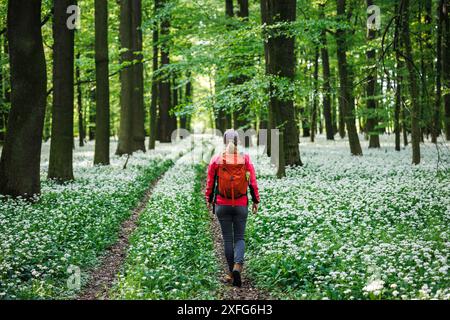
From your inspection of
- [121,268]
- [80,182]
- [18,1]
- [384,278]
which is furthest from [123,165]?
[384,278]

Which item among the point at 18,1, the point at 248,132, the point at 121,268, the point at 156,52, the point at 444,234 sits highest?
the point at 156,52

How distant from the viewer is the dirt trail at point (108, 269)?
710cm

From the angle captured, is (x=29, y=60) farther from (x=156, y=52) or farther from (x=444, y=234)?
(x=156, y=52)

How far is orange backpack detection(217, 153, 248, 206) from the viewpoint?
7.36m

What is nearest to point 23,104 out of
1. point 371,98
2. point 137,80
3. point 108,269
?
point 108,269

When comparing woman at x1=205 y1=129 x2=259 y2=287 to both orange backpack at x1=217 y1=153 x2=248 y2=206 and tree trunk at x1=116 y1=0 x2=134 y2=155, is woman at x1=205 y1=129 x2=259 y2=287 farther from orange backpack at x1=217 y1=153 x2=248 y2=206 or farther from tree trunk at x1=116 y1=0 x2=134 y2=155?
tree trunk at x1=116 y1=0 x2=134 y2=155

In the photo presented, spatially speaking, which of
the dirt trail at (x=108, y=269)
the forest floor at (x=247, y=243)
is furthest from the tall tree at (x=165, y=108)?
the dirt trail at (x=108, y=269)

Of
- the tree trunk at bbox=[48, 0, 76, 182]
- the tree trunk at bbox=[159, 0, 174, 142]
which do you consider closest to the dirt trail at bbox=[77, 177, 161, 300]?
the tree trunk at bbox=[48, 0, 76, 182]

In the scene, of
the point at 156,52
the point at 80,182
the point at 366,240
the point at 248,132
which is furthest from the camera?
the point at 248,132

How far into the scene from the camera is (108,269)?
8359 millimetres

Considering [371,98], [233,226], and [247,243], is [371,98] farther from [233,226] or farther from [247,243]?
[233,226]

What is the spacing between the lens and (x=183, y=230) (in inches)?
390
